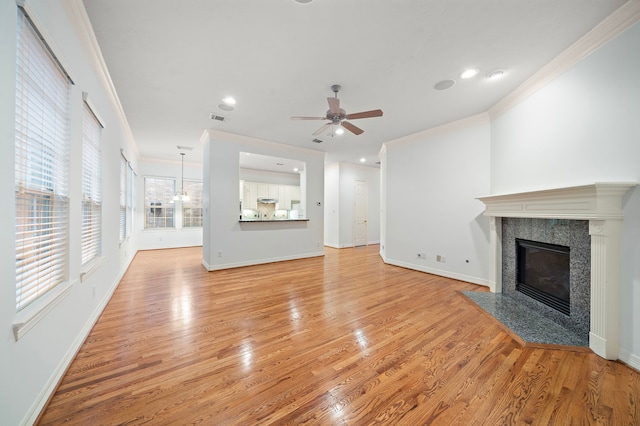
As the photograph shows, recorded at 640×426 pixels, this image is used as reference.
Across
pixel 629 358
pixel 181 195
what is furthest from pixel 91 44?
pixel 629 358

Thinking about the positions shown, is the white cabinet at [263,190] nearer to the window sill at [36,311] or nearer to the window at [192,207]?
the window at [192,207]

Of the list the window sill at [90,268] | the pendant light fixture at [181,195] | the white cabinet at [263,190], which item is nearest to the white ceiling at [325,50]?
the window sill at [90,268]

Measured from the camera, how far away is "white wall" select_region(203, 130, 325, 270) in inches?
193

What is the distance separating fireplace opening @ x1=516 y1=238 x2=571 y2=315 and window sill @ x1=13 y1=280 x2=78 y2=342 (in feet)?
15.1

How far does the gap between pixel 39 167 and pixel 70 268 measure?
0.95 m

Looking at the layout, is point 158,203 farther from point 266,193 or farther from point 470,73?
point 470,73

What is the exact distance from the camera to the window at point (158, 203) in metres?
7.50

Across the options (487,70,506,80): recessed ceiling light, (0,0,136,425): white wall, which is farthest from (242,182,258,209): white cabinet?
(487,70,506,80): recessed ceiling light

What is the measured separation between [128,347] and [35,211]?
1455 millimetres

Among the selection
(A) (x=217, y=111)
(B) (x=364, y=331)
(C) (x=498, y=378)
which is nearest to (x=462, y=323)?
(C) (x=498, y=378)

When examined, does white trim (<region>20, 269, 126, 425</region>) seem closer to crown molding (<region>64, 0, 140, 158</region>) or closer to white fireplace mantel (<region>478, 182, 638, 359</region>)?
crown molding (<region>64, 0, 140, 158</region>)

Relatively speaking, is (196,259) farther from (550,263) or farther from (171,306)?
(550,263)

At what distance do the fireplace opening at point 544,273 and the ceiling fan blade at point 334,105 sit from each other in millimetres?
3127

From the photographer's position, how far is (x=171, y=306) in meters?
3.13
